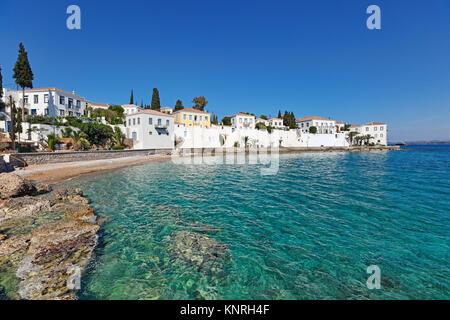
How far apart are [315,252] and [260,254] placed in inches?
72.0

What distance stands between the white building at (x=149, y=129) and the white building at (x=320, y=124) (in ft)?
208

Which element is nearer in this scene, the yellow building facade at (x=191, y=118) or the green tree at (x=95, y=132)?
the green tree at (x=95, y=132)

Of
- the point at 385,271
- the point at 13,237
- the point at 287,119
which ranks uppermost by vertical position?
the point at 287,119

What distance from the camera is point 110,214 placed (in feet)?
31.0

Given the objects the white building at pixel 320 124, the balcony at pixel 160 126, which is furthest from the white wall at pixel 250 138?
the white building at pixel 320 124

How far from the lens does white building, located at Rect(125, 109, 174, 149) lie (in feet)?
134

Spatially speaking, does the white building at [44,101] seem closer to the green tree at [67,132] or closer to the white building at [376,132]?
the green tree at [67,132]

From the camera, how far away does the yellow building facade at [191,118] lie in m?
56.9

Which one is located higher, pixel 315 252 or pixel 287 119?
pixel 287 119

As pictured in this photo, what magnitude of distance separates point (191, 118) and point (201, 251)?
54.9 meters
